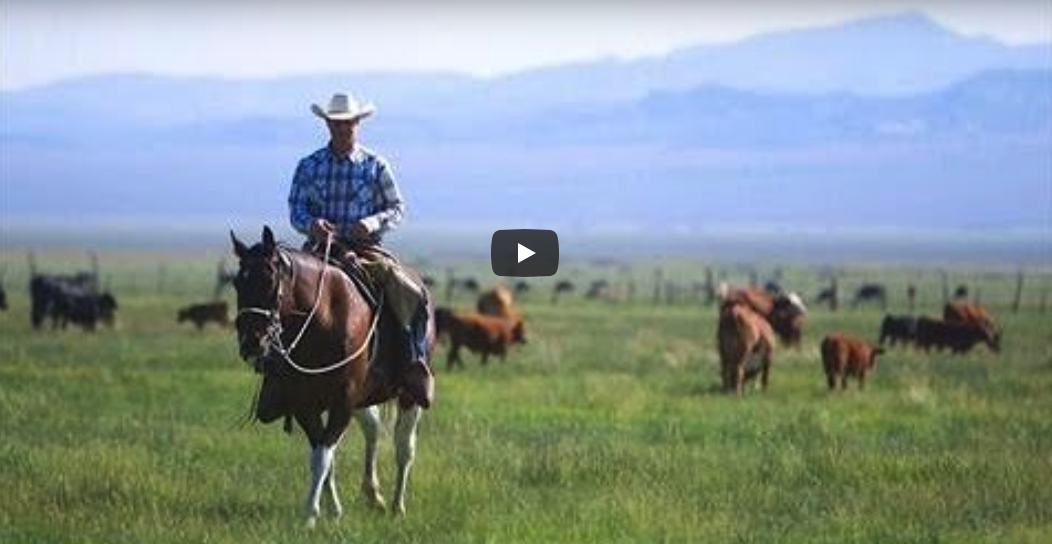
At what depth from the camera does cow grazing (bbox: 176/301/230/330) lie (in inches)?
A: 1987

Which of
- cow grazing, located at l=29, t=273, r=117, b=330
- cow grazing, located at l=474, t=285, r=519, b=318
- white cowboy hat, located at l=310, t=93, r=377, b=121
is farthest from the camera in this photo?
cow grazing, located at l=29, t=273, r=117, b=330

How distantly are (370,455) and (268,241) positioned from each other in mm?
2569

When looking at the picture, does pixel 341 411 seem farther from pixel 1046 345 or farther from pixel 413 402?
pixel 1046 345

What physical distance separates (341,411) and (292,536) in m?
1.05

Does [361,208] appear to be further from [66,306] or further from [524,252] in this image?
[66,306]

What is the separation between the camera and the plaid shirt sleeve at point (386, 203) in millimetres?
14359

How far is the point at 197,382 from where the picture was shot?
90.7 feet

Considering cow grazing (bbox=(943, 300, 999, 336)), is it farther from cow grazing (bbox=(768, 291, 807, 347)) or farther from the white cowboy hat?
the white cowboy hat

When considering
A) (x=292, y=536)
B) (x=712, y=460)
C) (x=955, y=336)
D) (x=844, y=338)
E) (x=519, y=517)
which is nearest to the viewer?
(x=292, y=536)

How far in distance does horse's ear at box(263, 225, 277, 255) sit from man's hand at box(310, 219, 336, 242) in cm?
102

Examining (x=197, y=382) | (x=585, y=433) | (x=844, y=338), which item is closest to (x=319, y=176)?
(x=585, y=433)

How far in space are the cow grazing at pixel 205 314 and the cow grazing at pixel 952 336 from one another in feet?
56.4

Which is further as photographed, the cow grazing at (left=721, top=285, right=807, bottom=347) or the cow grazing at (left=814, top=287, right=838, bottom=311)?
the cow grazing at (left=814, top=287, right=838, bottom=311)

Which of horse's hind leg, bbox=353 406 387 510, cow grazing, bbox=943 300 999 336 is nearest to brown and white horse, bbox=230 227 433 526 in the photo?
horse's hind leg, bbox=353 406 387 510
